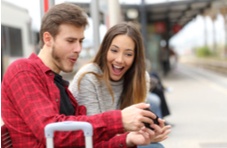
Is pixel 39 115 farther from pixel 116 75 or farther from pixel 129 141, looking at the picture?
pixel 116 75

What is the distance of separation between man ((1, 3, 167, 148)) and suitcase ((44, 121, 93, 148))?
0.27 ft

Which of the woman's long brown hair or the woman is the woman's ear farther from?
the woman's long brown hair

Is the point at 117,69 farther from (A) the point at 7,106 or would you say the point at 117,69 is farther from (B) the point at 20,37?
(B) the point at 20,37

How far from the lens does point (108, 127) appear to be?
1.91m

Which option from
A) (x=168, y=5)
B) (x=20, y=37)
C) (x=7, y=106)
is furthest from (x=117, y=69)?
(x=168, y=5)

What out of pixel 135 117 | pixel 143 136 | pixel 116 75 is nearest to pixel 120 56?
pixel 116 75

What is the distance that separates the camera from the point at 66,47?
2.16m

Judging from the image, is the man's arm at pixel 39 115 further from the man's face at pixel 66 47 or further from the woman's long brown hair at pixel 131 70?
the woman's long brown hair at pixel 131 70

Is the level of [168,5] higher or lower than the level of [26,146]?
higher

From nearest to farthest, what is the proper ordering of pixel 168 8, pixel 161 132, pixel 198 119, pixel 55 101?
pixel 55 101 → pixel 161 132 → pixel 198 119 → pixel 168 8

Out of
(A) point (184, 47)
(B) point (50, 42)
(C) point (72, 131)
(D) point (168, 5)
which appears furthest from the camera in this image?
(A) point (184, 47)

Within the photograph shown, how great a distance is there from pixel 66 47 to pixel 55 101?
26 cm

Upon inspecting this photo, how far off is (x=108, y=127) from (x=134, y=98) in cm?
95

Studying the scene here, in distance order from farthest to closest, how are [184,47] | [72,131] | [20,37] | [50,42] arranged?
[184,47] < [20,37] < [50,42] < [72,131]
